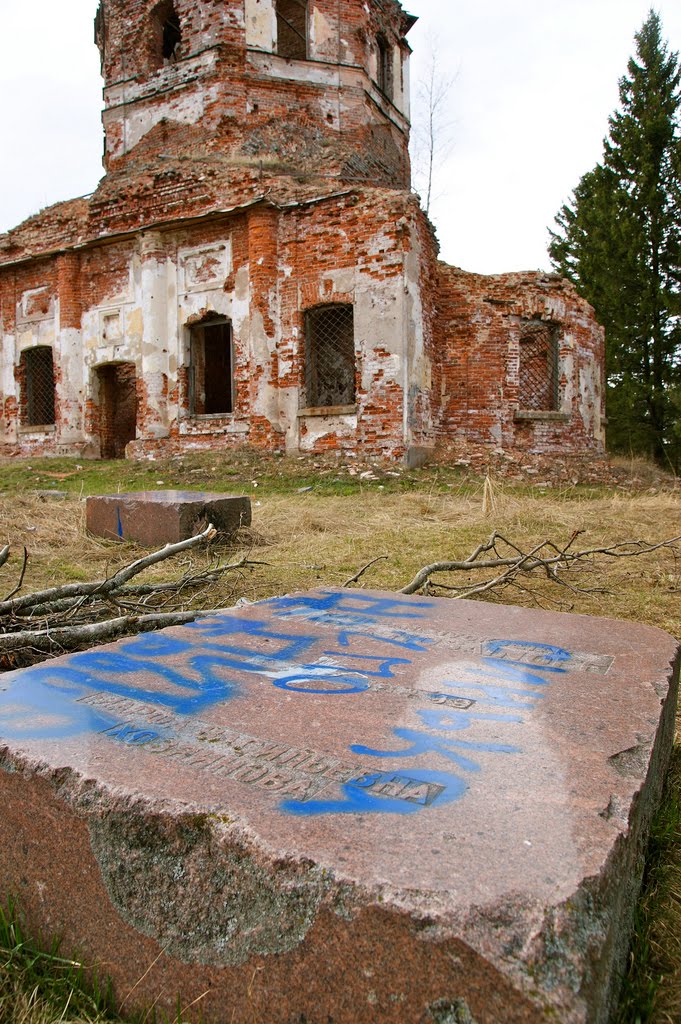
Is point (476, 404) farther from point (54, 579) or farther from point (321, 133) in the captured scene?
point (54, 579)

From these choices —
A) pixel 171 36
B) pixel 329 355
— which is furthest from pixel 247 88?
pixel 329 355

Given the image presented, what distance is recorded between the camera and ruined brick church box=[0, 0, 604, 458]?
39.2ft

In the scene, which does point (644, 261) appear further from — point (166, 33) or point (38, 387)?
point (38, 387)

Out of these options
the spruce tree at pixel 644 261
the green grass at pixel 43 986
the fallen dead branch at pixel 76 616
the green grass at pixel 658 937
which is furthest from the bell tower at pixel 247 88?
the green grass at pixel 43 986

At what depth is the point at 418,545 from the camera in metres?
5.84

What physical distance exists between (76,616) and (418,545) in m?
3.24

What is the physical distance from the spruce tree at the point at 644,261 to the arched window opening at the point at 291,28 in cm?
896

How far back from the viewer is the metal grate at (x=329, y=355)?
41.2 ft

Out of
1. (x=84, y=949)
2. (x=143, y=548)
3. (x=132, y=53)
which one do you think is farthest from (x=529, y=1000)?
(x=132, y=53)

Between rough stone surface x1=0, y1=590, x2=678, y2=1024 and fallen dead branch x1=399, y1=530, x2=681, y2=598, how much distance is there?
71.5 inches

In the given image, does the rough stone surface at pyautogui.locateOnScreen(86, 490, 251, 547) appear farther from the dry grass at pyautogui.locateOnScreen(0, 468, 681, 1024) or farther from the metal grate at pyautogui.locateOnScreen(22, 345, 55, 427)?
the metal grate at pyautogui.locateOnScreen(22, 345, 55, 427)

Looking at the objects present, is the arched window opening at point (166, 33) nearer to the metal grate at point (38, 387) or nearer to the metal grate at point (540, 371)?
the metal grate at point (38, 387)

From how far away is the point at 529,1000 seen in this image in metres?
0.88

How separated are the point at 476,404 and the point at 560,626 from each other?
34.9 feet
